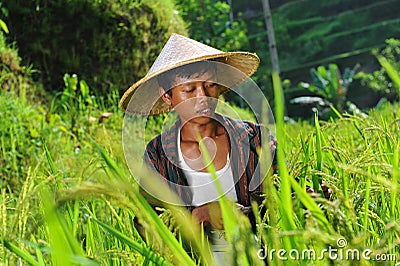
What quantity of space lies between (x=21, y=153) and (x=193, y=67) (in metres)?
1.69

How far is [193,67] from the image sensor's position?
4.46 ft

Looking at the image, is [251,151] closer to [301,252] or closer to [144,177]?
[144,177]

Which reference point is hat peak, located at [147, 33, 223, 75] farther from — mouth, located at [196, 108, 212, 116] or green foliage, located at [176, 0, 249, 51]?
green foliage, located at [176, 0, 249, 51]

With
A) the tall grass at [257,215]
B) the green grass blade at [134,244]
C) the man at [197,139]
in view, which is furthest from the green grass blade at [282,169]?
the man at [197,139]

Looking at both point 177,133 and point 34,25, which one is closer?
point 177,133

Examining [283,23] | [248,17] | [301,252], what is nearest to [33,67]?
[301,252]

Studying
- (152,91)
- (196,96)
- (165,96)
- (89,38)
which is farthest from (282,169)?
(89,38)

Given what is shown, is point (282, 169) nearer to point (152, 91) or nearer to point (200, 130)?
point (200, 130)

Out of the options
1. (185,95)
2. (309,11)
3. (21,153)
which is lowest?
(309,11)

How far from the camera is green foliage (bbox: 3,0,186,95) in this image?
404 cm

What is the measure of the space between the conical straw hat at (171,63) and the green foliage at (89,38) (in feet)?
7.92

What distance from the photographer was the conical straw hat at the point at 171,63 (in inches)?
53.1

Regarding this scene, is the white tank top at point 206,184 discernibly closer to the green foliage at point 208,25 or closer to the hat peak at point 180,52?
the hat peak at point 180,52

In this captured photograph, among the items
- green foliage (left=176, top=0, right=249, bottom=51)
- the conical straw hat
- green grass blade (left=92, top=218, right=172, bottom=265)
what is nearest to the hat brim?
the conical straw hat
